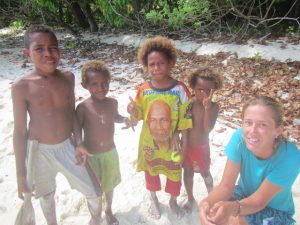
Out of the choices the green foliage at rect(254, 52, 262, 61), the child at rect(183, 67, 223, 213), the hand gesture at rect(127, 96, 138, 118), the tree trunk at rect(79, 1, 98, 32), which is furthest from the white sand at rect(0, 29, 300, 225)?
the tree trunk at rect(79, 1, 98, 32)

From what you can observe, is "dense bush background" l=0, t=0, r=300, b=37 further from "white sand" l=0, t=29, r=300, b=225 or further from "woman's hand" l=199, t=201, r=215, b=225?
"woman's hand" l=199, t=201, r=215, b=225

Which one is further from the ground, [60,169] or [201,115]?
[201,115]

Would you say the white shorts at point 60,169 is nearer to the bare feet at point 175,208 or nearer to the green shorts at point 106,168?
the green shorts at point 106,168

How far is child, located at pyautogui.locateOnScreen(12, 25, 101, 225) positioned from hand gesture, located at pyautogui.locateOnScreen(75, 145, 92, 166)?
2.3 inches

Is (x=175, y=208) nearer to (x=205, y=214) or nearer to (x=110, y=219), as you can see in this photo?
(x=110, y=219)

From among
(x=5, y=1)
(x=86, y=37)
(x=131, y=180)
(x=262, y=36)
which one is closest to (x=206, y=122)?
(x=131, y=180)

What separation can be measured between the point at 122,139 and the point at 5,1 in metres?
9.06

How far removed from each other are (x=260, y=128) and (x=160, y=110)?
74 cm

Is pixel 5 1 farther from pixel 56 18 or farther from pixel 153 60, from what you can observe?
pixel 153 60

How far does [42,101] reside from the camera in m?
1.97

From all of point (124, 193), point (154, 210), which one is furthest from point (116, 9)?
point (154, 210)

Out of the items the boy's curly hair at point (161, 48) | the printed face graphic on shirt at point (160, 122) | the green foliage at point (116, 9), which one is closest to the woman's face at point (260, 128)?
the printed face graphic on shirt at point (160, 122)

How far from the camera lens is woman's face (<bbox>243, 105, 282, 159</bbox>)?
5.53 feet

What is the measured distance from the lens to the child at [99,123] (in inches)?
85.9
